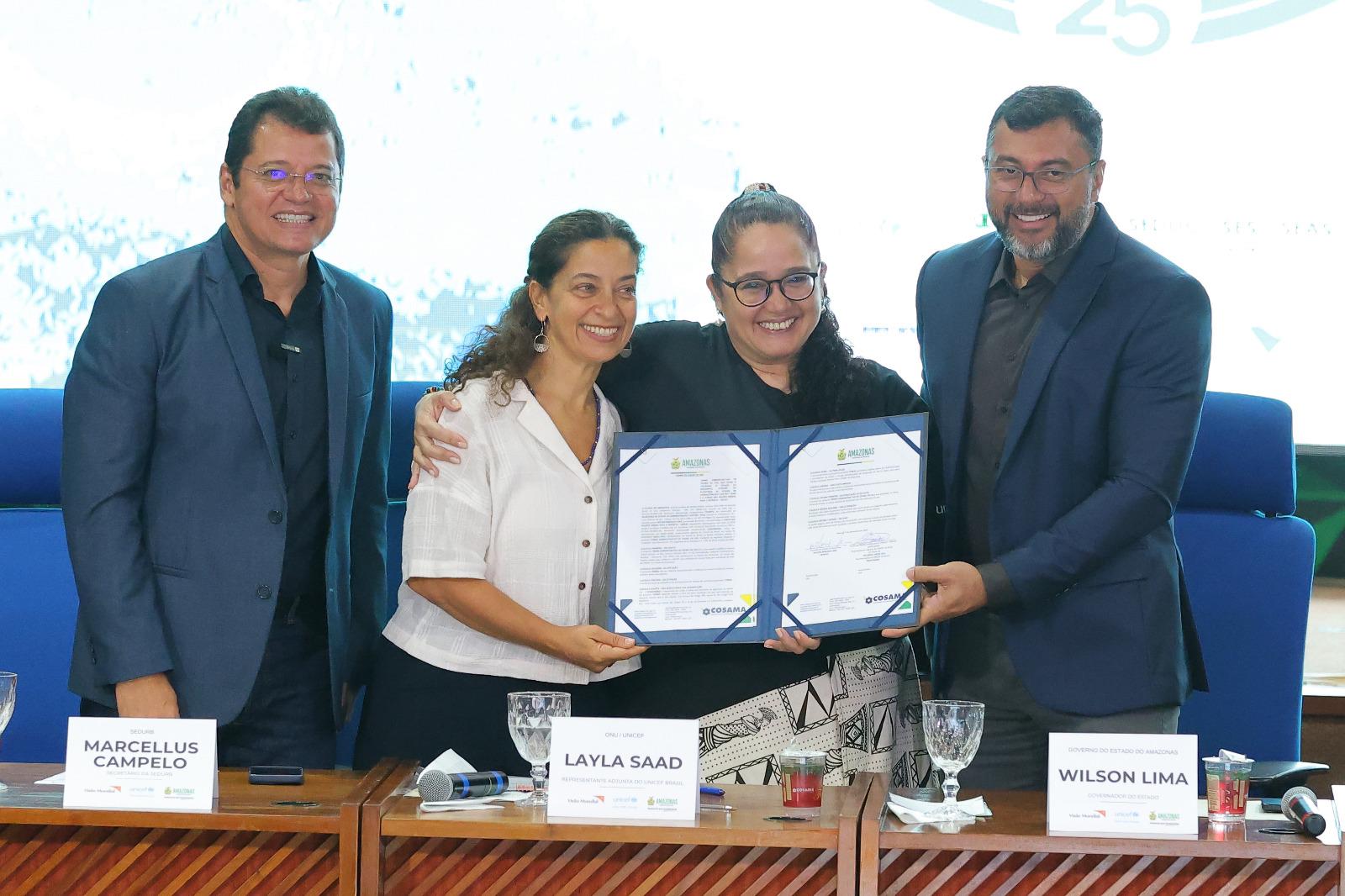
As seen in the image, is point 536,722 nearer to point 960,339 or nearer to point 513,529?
point 513,529

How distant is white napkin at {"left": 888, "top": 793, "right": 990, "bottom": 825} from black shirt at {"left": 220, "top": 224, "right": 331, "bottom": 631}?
3.57ft

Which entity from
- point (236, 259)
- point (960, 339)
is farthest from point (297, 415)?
point (960, 339)

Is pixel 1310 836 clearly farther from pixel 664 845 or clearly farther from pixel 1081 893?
pixel 664 845

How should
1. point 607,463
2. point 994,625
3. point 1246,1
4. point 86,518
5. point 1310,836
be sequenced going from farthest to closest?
point 1246,1, point 994,625, point 607,463, point 86,518, point 1310,836

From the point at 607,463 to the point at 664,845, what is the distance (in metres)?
0.75

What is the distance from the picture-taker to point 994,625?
2.50 meters

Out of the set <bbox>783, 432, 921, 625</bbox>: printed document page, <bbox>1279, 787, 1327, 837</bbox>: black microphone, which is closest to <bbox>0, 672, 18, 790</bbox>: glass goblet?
<bbox>783, 432, 921, 625</bbox>: printed document page

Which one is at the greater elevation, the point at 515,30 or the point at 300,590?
the point at 515,30

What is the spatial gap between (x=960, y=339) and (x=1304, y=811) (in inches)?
40.1

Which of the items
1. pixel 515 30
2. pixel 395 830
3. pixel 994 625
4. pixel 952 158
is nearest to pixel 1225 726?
pixel 994 625

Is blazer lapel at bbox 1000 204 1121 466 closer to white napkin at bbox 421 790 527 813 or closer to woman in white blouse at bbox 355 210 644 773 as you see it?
woman in white blouse at bbox 355 210 644 773

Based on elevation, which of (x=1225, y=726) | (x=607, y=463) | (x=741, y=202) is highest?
(x=741, y=202)

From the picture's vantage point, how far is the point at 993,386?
2467mm

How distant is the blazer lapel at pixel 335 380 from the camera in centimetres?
239
